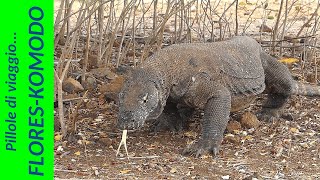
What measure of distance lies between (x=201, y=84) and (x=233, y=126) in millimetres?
506

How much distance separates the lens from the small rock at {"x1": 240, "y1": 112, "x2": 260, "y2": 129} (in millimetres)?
4809

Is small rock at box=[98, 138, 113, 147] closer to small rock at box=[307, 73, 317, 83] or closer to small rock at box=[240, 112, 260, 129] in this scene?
small rock at box=[240, 112, 260, 129]

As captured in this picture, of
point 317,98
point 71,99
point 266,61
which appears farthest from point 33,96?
point 317,98

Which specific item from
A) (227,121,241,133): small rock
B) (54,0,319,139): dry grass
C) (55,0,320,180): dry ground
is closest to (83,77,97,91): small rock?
(54,0,319,139): dry grass

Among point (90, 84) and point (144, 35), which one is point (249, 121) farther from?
point (144, 35)

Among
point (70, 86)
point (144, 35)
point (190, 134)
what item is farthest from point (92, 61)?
point (190, 134)

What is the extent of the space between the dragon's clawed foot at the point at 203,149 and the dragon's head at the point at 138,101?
0.32 metres

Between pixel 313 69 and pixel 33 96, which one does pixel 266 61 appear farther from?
pixel 33 96

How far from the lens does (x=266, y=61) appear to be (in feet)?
17.2

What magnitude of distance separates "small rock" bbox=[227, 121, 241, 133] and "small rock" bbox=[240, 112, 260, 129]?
6 cm

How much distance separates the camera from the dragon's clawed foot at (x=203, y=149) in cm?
421

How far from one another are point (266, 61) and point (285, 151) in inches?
43.3

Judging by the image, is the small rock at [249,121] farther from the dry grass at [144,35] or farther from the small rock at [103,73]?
the small rock at [103,73]

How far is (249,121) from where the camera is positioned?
4820 mm
